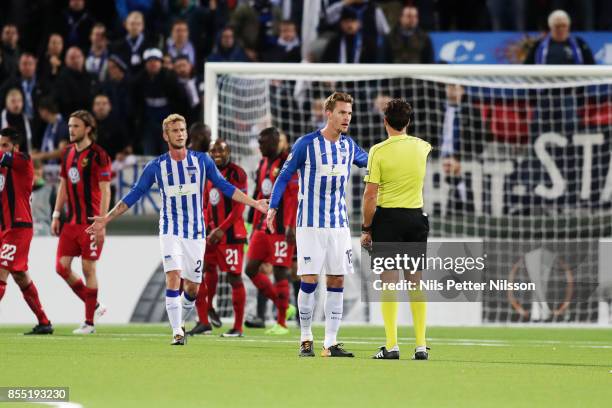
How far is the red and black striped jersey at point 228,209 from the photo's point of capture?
1323cm

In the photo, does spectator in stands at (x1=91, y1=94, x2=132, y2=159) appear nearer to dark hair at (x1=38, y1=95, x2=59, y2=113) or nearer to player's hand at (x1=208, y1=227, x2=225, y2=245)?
dark hair at (x1=38, y1=95, x2=59, y2=113)

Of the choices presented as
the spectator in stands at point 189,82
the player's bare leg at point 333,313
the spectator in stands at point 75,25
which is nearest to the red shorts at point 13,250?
the player's bare leg at point 333,313

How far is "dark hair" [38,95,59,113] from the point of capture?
17.7 meters

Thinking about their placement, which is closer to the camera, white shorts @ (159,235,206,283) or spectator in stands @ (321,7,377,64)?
white shorts @ (159,235,206,283)

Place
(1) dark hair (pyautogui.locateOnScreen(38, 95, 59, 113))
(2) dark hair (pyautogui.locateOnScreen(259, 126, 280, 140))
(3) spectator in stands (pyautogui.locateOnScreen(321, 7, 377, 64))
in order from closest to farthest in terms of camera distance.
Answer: (2) dark hair (pyautogui.locateOnScreen(259, 126, 280, 140)) → (1) dark hair (pyautogui.locateOnScreen(38, 95, 59, 113)) → (3) spectator in stands (pyautogui.locateOnScreen(321, 7, 377, 64))

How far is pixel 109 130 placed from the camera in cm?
1738

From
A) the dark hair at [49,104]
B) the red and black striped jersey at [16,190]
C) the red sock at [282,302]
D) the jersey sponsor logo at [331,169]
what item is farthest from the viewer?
the dark hair at [49,104]

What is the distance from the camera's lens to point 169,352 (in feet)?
34.1

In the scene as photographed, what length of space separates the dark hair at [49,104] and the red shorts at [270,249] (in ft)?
16.4

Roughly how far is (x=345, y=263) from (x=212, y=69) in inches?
210

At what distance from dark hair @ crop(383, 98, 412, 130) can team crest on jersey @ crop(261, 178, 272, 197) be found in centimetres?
391

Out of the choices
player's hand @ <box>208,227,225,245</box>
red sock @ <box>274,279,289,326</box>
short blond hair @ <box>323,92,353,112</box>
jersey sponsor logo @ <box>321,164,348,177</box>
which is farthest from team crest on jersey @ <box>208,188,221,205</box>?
short blond hair @ <box>323,92,353,112</box>

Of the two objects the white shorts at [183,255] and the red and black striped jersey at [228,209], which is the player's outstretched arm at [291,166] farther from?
the red and black striped jersey at [228,209]

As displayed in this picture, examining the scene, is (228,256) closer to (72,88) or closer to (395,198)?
(395,198)
